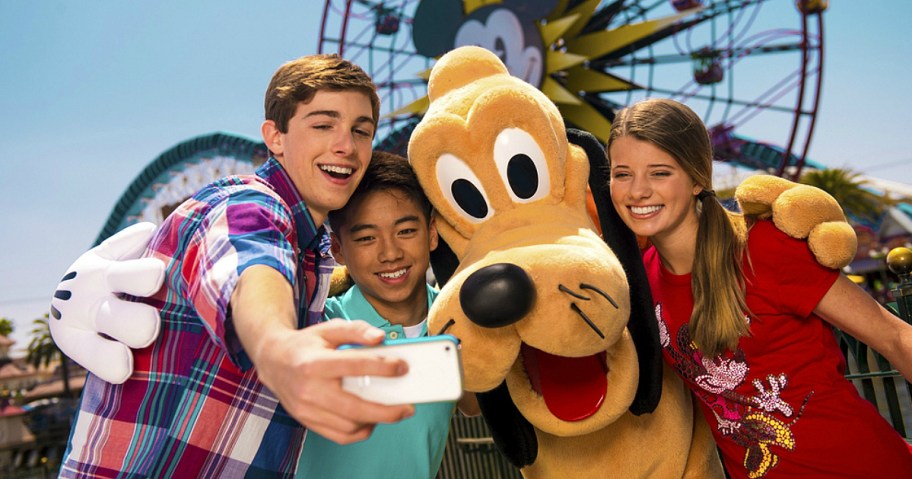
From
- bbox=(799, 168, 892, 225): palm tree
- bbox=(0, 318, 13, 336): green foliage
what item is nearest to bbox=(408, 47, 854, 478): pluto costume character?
bbox=(799, 168, 892, 225): palm tree

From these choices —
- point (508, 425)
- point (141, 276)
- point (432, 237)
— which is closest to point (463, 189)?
point (432, 237)

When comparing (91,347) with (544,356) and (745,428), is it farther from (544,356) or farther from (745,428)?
(745,428)

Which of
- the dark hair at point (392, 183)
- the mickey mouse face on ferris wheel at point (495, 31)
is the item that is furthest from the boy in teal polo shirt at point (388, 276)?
the mickey mouse face on ferris wheel at point (495, 31)

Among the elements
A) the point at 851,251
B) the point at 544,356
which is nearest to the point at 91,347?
the point at 544,356

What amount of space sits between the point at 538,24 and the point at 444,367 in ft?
42.7

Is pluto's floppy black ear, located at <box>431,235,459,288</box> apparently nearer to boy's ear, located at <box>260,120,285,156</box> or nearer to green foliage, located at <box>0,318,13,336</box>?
boy's ear, located at <box>260,120,285,156</box>

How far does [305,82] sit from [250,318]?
3.15 feet

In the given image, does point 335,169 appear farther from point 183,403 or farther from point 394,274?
point 183,403

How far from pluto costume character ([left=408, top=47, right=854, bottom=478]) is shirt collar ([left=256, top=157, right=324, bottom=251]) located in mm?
358

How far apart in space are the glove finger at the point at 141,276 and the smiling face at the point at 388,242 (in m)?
0.76

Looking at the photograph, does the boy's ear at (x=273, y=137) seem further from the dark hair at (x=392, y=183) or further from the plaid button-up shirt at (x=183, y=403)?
the dark hair at (x=392, y=183)

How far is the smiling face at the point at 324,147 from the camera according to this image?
6.16 feet

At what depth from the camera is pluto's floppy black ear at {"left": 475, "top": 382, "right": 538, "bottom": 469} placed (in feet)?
6.80

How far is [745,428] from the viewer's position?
2023 mm
